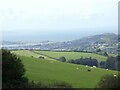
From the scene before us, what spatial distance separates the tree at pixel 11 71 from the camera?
61.6 feet

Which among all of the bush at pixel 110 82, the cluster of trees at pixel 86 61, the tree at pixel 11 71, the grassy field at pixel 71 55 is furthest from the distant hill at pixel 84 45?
the bush at pixel 110 82

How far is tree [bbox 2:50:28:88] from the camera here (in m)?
18.8

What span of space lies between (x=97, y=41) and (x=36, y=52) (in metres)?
12.5

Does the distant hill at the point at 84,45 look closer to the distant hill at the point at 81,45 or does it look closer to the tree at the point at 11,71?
the distant hill at the point at 81,45

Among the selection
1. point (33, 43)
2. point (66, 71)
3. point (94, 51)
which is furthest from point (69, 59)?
point (66, 71)

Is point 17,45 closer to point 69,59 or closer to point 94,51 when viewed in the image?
point 69,59

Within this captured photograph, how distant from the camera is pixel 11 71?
19.9 metres

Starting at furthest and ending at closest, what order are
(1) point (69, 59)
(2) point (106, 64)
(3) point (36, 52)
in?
(3) point (36, 52) → (1) point (69, 59) → (2) point (106, 64)

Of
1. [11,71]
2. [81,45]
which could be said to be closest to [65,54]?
[81,45]

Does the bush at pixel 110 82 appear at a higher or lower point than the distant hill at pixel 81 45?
lower

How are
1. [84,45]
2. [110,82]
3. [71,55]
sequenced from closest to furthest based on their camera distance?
[110,82], [71,55], [84,45]

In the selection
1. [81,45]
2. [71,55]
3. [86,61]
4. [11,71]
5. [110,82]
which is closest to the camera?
[110,82]

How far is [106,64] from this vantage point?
146 ft

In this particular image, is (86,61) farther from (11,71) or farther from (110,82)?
(110,82)
